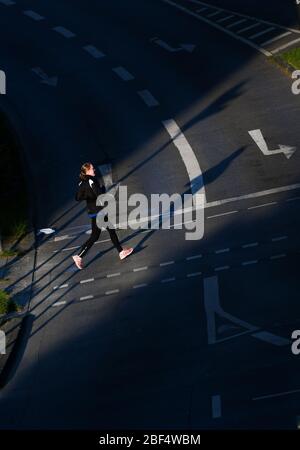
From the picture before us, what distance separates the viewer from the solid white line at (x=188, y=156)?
24.8m

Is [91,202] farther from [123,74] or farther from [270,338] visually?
[123,74]

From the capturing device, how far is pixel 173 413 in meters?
16.3

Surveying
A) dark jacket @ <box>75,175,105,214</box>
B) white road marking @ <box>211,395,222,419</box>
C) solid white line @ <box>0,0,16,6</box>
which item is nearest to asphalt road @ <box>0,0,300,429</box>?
white road marking @ <box>211,395,222,419</box>

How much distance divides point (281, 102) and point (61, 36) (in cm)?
1068

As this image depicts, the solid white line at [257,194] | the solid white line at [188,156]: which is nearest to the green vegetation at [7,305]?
the solid white line at [257,194]

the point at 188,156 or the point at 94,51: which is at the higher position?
the point at 94,51

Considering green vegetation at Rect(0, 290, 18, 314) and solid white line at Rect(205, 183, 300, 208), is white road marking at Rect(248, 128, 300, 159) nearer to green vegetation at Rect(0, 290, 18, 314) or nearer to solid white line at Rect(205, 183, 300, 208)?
solid white line at Rect(205, 183, 300, 208)

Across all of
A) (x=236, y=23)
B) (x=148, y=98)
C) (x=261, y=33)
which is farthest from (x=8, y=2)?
(x=148, y=98)

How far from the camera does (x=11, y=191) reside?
25859mm

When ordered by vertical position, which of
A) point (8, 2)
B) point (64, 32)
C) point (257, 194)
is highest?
point (8, 2)

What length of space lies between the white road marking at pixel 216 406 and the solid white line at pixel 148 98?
1479 cm

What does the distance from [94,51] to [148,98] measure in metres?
5.14
